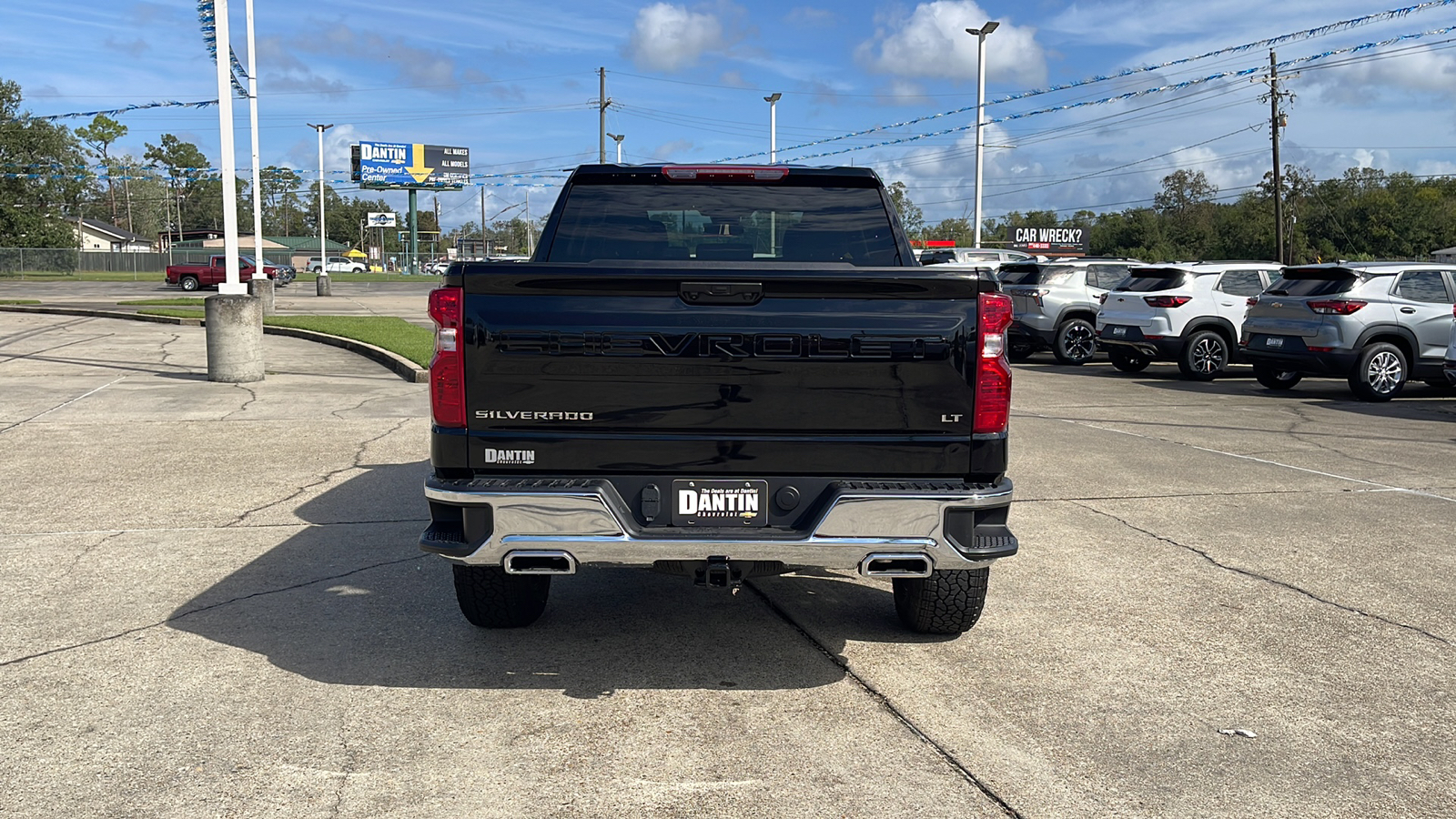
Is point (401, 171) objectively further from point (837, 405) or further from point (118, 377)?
point (837, 405)

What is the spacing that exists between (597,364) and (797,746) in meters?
1.47

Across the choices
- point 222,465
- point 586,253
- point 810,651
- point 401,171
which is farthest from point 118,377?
point 401,171

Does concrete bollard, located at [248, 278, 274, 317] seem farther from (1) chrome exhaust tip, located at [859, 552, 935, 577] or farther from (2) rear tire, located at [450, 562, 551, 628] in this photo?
(1) chrome exhaust tip, located at [859, 552, 935, 577]

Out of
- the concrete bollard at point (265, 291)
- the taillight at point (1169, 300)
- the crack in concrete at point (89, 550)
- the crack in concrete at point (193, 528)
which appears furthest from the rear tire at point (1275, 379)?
the concrete bollard at point (265, 291)

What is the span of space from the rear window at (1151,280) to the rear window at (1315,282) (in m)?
2.03

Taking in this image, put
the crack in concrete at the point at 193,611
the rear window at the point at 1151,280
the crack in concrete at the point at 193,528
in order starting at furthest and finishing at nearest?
the rear window at the point at 1151,280, the crack in concrete at the point at 193,528, the crack in concrete at the point at 193,611

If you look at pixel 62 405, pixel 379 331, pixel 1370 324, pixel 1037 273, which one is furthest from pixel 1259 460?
pixel 379 331

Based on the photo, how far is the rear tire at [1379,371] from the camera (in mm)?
15305

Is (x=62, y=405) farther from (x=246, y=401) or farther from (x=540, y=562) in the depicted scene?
(x=540, y=562)

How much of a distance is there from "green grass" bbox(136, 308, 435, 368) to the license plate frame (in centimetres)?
1272

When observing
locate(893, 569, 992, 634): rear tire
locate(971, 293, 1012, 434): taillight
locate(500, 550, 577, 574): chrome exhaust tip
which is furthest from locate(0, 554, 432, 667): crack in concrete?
locate(971, 293, 1012, 434): taillight

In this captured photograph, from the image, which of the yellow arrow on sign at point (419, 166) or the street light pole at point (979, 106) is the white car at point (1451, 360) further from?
the yellow arrow on sign at point (419, 166)

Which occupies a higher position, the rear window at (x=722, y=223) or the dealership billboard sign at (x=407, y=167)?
the dealership billboard sign at (x=407, y=167)

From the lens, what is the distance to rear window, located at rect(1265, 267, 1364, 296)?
50.8 ft
